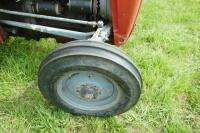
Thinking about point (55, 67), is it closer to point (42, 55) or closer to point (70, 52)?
point (70, 52)

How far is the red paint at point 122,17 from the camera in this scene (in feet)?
7.55

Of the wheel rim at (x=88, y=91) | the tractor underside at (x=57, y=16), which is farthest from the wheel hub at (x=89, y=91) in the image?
the tractor underside at (x=57, y=16)

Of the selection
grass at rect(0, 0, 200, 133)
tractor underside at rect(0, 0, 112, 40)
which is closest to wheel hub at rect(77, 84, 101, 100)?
grass at rect(0, 0, 200, 133)

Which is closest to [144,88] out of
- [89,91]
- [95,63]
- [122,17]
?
[89,91]

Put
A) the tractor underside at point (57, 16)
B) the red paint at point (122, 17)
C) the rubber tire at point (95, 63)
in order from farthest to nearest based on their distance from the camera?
1. the tractor underside at point (57, 16)
2. the red paint at point (122, 17)
3. the rubber tire at point (95, 63)

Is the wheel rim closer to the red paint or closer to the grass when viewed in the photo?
the grass

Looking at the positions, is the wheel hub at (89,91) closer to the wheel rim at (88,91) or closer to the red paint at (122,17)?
the wheel rim at (88,91)

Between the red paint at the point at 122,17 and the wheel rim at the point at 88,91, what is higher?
the red paint at the point at 122,17

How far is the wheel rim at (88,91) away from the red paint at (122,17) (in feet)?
1.28

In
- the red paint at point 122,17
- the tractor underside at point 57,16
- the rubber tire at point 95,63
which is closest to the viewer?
the rubber tire at point 95,63

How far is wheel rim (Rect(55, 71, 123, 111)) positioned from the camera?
2.34m

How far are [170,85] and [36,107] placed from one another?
3.70 ft

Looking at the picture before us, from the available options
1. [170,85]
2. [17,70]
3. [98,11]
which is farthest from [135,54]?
[17,70]

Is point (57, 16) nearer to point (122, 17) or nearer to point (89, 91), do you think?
point (122, 17)
